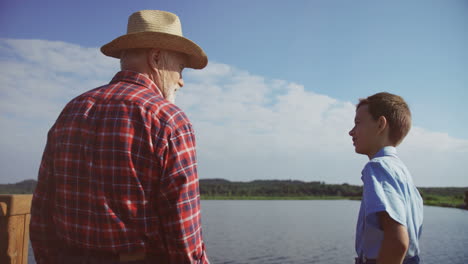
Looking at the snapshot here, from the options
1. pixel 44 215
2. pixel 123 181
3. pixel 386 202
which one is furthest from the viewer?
pixel 386 202

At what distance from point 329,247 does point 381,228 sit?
91.9 ft

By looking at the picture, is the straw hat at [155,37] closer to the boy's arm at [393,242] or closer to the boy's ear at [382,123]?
the boy's ear at [382,123]

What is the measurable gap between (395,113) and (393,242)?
0.81m

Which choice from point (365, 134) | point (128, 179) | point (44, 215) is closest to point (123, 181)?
point (128, 179)

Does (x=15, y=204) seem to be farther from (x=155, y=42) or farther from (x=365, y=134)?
(x=365, y=134)

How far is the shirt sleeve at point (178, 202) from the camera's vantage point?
1559mm

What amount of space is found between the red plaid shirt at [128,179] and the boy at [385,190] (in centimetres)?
96

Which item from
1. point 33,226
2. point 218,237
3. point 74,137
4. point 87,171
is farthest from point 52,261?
point 218,237

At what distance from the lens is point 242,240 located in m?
31.3

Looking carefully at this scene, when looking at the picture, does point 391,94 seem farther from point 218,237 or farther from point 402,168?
point 218,237

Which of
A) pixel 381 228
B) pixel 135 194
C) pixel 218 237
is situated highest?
pixel 135 194

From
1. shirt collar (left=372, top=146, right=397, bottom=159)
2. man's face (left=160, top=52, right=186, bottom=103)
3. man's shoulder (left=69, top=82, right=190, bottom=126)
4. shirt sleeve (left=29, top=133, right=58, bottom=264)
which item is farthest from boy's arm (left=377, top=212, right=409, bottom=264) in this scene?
shirt sleeve (left=29, top=133, right=58, bottom=264)

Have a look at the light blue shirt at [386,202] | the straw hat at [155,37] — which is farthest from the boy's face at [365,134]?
the straw hat at [155,37]

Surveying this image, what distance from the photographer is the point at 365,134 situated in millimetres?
2352
